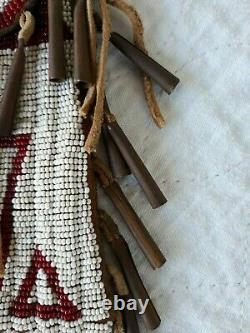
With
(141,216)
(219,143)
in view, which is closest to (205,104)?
(219,143)

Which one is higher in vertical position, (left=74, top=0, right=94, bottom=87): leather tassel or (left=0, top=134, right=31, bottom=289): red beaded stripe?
(left=74, top=0, right=94, bottom=87): leather tassel

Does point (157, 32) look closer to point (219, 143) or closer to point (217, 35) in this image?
point (217, 35)

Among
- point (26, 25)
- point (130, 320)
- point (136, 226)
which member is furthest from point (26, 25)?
point (130, 320)

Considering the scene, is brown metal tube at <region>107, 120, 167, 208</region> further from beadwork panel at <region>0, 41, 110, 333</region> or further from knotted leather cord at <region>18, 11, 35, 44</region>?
knotted leather cord at <region>18, 11, 35, 44</region>

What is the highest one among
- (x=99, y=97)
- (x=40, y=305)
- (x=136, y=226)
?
(x=99, y=97)

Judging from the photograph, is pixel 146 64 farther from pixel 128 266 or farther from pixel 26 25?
pixel 128 266

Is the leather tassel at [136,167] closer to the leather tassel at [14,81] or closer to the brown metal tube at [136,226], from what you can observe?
the brown metal tube at [136,226]

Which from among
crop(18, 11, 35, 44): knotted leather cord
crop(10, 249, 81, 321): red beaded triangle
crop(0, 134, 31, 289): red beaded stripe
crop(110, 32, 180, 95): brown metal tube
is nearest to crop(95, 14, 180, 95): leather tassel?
crop(110, 32, 180, 95): brown metal tube
